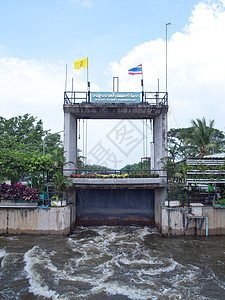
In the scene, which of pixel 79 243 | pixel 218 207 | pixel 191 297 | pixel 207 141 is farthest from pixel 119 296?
pixel 207 141

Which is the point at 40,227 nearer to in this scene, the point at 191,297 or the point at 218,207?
the point at 191,297

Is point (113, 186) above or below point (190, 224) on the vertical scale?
above

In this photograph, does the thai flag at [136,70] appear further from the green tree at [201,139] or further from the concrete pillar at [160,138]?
the green tree at [201,139]

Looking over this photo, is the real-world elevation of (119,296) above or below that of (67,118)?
below

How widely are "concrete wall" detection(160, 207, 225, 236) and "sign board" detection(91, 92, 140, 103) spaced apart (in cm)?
1046

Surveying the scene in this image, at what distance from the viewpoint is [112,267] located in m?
12.1

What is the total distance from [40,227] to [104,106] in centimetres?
1160

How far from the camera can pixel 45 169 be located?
61.0 feet

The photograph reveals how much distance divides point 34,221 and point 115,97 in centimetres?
1277

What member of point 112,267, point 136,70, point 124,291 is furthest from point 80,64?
point 124,291

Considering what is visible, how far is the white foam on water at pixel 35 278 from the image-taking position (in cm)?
944

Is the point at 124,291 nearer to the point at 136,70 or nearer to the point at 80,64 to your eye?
the point at 136,70

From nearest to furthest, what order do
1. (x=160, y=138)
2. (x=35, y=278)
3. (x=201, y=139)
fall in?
(x=35, y=278) < (x=160, y=138) < (x=201, y=139)

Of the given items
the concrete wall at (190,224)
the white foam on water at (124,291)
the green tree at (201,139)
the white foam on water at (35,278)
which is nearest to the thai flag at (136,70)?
the green tree at (201,139)
